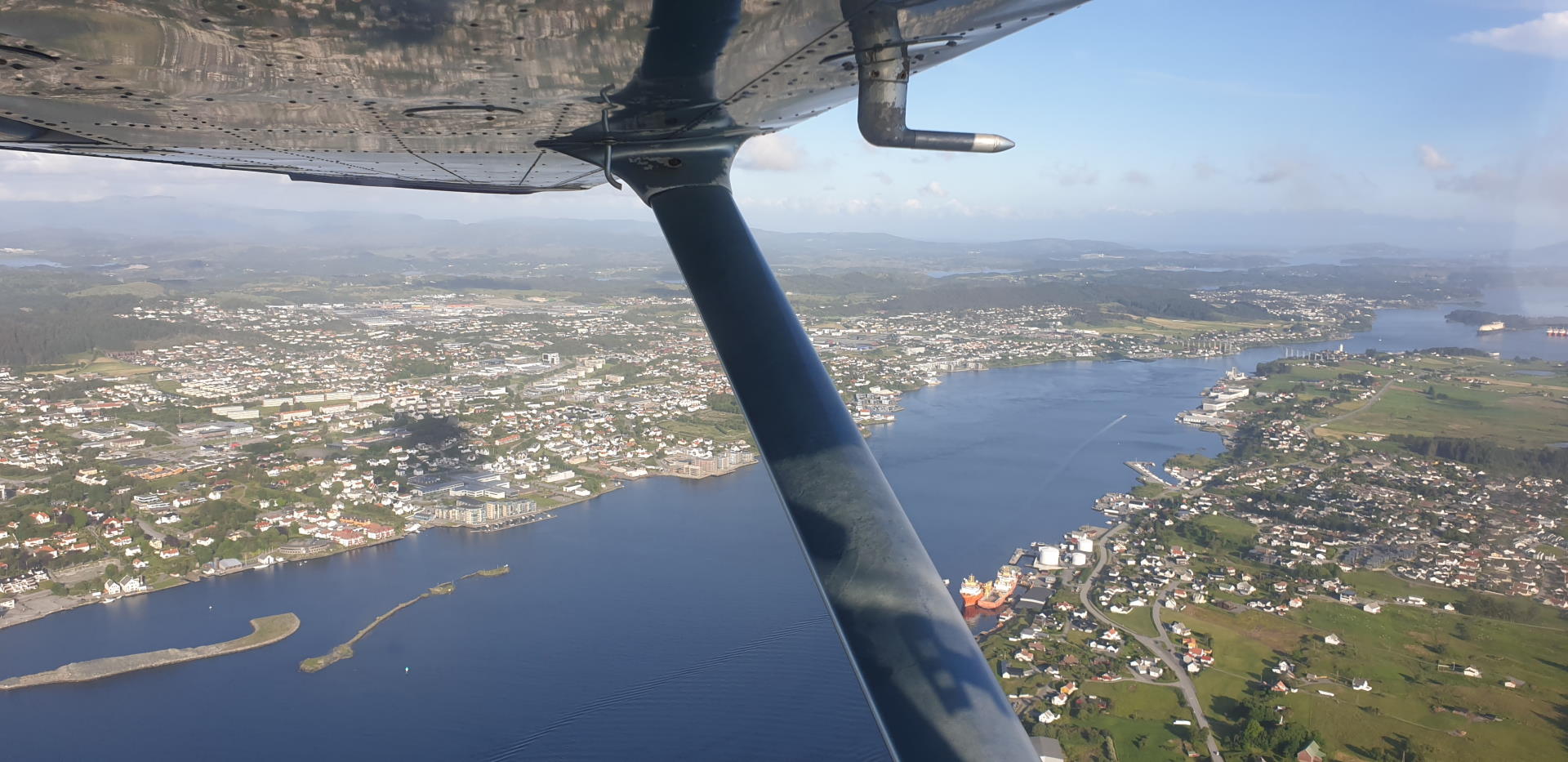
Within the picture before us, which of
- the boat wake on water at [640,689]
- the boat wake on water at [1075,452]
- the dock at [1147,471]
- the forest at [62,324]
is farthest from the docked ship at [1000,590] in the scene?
the forest at [62,324]

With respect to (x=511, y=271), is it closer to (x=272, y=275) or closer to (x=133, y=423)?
(x=272, y=275)

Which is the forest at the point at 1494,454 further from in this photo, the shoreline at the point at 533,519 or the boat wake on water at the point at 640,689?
the boat wake on water at the point at 640,689

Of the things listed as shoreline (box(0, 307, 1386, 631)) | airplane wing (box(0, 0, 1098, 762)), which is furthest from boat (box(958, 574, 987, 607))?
airplane wing (box(0, 0, 1098, 762))

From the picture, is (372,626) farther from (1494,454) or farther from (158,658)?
(1494,454)

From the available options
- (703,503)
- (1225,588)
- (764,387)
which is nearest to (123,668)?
(703,503)

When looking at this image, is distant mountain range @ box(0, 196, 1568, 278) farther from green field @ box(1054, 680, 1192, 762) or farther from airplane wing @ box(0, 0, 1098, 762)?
airplane wing @ box(0, 0, 1098, 762)

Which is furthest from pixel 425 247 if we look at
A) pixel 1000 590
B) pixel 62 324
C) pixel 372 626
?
pixel 1000 590
